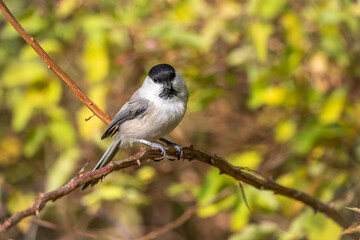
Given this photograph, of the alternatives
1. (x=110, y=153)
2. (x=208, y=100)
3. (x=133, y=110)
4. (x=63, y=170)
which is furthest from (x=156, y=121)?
(x=63, y=170)

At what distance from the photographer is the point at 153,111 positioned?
2373 mm

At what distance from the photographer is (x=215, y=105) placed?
13.3ft

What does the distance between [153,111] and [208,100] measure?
57cm

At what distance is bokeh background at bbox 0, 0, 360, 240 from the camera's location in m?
2.59

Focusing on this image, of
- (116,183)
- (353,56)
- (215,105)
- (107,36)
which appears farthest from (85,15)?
(353,56)

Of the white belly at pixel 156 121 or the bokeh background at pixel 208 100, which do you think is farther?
the bokeh background at pixel 208 100

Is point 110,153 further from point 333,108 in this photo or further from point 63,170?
point 333,108

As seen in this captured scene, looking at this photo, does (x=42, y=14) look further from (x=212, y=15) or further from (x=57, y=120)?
(x=212, y=15)

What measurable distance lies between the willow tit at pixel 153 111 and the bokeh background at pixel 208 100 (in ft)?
1.24

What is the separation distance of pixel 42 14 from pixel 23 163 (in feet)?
5.24

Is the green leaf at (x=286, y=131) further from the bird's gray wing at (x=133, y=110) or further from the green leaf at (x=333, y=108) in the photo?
the bird's gray wing at (x=133, y=110)

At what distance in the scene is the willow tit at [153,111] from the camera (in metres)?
2.32

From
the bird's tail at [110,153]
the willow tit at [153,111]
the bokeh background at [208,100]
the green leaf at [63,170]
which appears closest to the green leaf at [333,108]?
the bokeh background at [208,100]

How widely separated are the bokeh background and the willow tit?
0.38 meters
